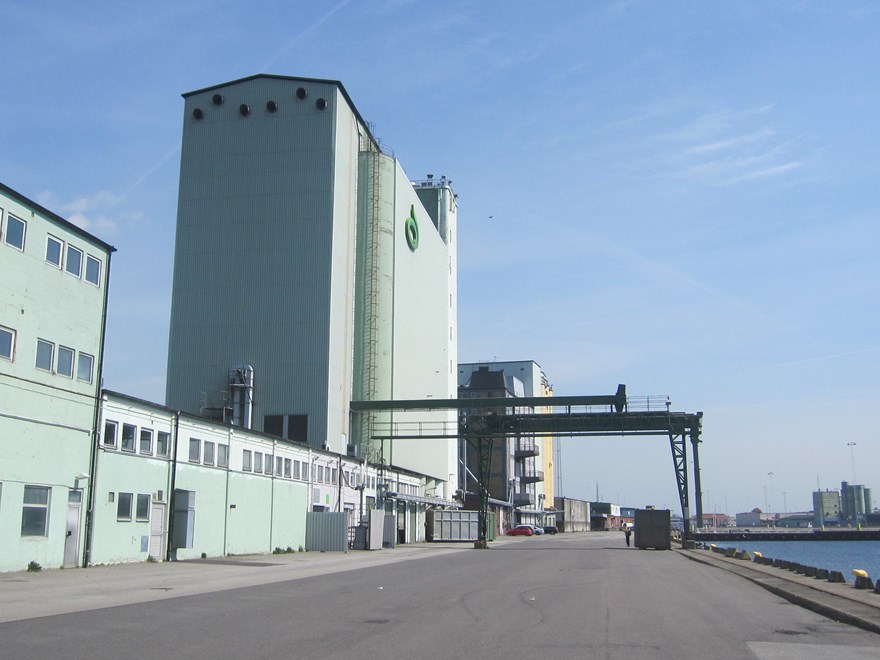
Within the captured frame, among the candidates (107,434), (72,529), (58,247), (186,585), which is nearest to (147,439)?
(107,434)

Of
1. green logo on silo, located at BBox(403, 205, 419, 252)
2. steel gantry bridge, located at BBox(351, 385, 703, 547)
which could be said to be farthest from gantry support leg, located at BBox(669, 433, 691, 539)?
green logo on silo, located at BBox(403, 205, 419, 252)

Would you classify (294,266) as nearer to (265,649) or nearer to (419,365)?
(419,365)

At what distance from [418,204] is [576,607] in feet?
217

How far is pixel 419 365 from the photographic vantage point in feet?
266

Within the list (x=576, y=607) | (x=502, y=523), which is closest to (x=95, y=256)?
(x=576, y=607)

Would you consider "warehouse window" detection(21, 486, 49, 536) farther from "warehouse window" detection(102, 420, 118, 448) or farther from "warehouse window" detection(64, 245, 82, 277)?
"warehouse window" detection(64, 245, 82, 277)

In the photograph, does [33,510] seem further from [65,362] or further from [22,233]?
[22,233]

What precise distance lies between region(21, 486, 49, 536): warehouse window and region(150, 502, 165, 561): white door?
6392mm

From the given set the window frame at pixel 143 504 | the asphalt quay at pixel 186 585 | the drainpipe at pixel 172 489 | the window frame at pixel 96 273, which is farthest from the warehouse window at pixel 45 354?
the drainpipe at pixel 172 489

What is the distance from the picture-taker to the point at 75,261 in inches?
1141

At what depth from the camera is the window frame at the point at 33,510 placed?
2536 cm

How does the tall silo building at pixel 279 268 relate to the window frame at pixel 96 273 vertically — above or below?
above

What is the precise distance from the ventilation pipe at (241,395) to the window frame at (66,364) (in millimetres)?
29709

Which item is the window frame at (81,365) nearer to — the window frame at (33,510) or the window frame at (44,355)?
the window frame at (44,355)
